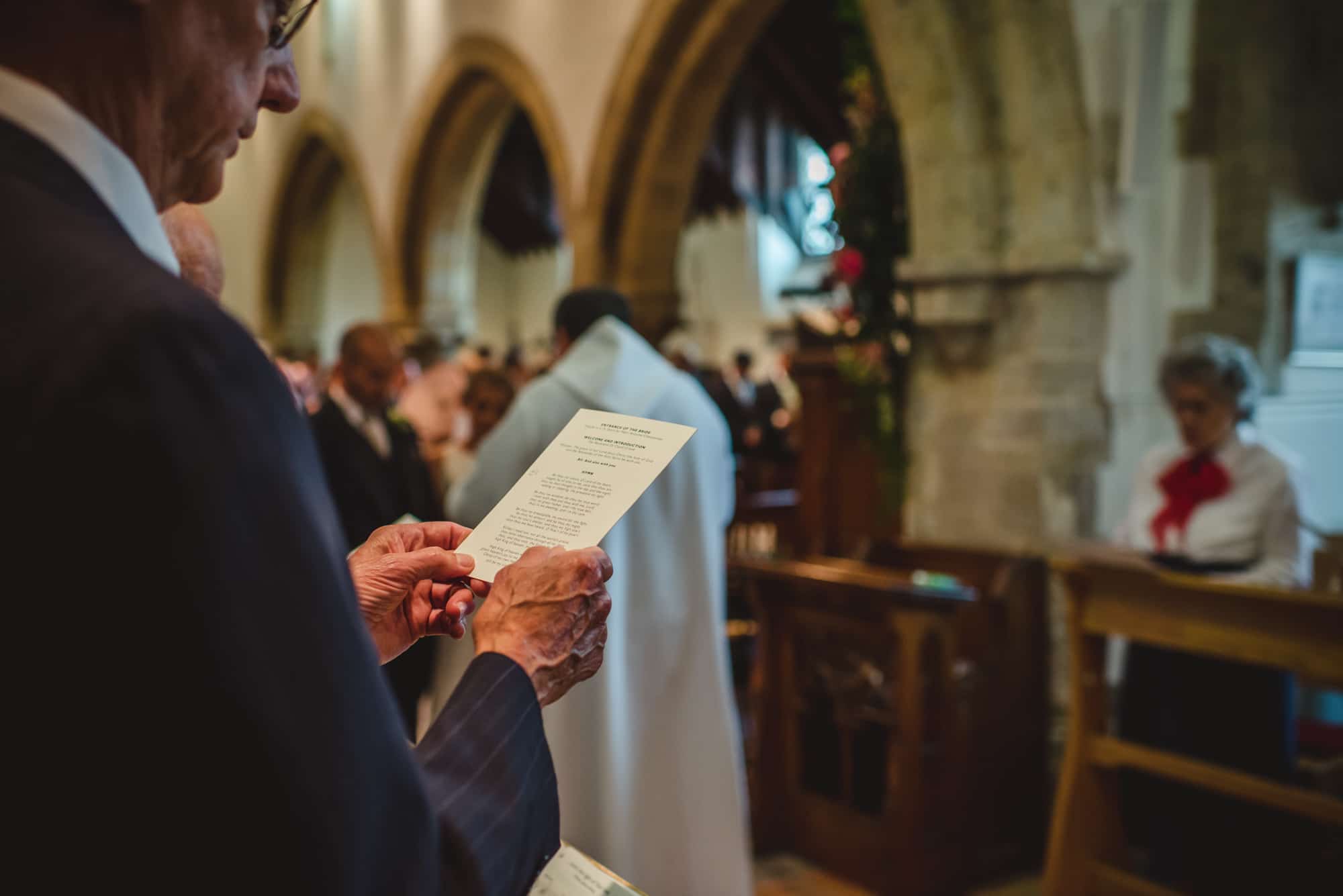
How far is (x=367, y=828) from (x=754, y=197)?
14335 millimetres

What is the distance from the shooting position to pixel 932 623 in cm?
325

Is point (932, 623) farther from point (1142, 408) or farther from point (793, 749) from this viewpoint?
point (1142, 408)

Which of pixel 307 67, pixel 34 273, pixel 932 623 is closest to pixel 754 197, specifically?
pixel 307 67

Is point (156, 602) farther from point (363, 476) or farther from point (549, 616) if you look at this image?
point (363, 476)

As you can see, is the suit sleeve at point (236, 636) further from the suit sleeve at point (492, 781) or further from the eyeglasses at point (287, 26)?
the eyeglasses at point (287, 26)

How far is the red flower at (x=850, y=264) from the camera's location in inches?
176

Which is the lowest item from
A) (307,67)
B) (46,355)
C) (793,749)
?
(793,749)

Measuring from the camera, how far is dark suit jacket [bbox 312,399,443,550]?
2.86m

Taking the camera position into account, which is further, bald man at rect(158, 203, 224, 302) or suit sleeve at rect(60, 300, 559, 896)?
bald man at rect(158, 203, 224, 302)

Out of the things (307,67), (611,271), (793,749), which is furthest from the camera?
(307,67)

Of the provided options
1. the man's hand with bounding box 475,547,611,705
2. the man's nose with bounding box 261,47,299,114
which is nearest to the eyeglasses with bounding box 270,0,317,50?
the man's nose with bounding box 261,47,299,114

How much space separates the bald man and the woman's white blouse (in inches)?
99.6

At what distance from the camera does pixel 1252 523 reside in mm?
3086

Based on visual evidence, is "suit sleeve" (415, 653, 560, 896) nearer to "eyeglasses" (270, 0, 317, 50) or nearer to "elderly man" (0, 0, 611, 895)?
"elderly man" (0, 0, 611, 895)
